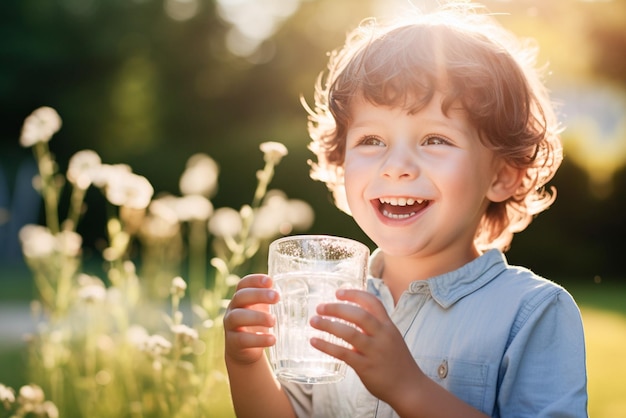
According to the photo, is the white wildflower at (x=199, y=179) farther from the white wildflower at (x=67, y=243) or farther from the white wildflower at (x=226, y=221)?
the white wildflower at (x=67, y=243)

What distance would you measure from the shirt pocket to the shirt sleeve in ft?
0.15

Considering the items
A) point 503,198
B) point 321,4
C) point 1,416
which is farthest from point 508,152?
point 321,4

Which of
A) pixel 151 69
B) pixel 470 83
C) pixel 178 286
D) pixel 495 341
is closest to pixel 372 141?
pixel 470 83

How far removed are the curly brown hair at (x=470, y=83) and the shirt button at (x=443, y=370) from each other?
1.95 feet

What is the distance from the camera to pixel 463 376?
85.7 inches

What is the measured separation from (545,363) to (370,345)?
52cm

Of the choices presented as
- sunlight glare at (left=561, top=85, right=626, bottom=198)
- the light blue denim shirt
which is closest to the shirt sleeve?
the light blue denim shirt

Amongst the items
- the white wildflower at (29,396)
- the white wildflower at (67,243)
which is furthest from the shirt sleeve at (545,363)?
the white wildflower at (67,243)

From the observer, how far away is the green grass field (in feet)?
17.7

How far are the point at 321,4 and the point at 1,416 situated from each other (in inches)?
919

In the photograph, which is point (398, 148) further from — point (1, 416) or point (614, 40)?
point (614, 40)

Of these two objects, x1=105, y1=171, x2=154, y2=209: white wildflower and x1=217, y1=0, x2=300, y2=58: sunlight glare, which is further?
x1=217, y1=0, x2=300, y2=58: sunlight glare

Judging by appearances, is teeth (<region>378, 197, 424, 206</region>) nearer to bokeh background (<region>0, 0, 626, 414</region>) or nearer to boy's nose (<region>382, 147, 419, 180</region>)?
boy's nose (<region>382, 147, 419, 180</region>)

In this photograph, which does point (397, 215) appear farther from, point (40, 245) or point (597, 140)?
point (597, 140)
